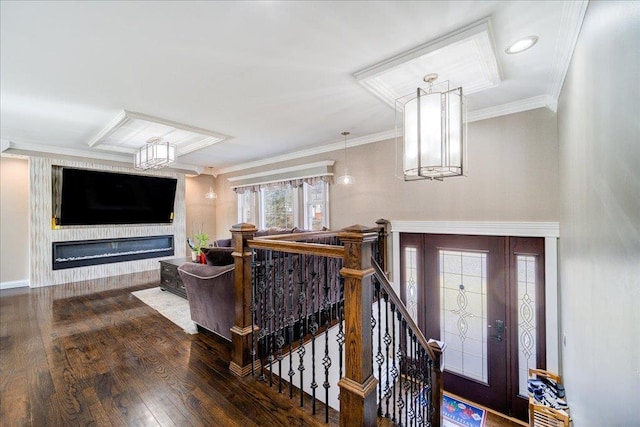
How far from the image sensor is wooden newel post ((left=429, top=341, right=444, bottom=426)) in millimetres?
2479

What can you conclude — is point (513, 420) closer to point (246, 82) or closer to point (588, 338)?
point (588, 338)

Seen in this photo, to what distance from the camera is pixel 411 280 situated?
12.7ft

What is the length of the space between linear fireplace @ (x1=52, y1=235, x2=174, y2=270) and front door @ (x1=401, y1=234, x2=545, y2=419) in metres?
5.77

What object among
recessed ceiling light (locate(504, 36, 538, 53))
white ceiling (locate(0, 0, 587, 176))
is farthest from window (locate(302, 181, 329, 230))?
recessed ceiling light (locate(504, 36, 538, 53))

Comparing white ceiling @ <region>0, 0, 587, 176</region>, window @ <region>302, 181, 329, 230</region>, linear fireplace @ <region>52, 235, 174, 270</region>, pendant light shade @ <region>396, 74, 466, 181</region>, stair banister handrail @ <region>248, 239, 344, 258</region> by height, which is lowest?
linear fireplace @ <region>52, 235, 174, 270</region>

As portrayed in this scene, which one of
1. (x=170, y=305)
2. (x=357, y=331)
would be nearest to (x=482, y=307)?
(x=357, y=331)

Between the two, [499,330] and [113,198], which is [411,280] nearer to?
[499,330]

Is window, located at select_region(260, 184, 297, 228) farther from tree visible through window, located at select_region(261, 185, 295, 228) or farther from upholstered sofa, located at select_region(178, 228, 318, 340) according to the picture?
upholstered sofa, located at select_region(178, 228, 318, 340)

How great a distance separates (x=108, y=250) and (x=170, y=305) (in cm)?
316

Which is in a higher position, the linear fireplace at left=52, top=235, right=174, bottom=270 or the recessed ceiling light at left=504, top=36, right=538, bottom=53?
the recessed ceiling light at left=504, top=36, right=538, bottom=53

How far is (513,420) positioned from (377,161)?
3.66 meters

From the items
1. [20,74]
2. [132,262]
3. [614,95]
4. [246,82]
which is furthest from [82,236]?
[614,95]

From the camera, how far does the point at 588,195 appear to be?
1.68 metres

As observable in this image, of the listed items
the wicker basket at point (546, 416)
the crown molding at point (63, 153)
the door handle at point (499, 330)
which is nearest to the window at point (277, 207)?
the crown molding at point (63, 153)
